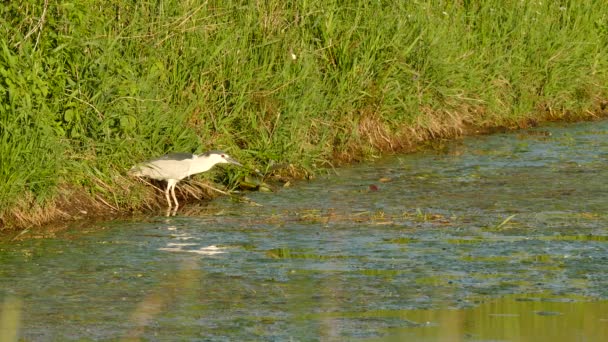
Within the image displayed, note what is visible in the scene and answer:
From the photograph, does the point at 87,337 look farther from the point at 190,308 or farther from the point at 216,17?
the point at 216,17

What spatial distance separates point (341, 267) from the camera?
310 inches

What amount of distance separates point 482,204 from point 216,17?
2966 millimetres

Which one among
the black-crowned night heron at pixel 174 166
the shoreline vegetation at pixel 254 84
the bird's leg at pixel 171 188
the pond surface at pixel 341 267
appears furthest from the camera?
the bird's leg at pixel 171 188

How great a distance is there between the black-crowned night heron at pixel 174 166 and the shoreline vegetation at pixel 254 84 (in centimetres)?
16

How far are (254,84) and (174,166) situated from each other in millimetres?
1920

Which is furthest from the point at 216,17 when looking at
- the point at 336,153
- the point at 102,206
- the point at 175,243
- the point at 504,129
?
the point at 504,129

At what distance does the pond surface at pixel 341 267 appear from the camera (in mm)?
6512

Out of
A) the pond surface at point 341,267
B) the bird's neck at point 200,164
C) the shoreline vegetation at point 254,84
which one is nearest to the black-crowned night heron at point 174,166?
the bird's neck at point 200,164

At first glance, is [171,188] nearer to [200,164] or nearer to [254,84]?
[200,164]

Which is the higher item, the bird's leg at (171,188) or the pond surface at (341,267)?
the bird's leg at (171,188)

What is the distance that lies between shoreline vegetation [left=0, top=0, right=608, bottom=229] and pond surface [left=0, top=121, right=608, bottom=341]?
0.46m

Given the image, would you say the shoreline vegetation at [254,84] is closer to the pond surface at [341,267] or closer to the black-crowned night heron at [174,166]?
the black-crowned night heron at [174,166]

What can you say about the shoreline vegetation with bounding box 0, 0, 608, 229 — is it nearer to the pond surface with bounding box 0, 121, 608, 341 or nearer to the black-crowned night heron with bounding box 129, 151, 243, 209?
the black-crowned night heron with bounding box 129, 151, 243, 209

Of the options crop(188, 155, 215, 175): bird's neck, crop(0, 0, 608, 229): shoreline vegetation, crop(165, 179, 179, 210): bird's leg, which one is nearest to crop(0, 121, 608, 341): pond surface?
crop(165, 179, 179, 210): bird's leg
